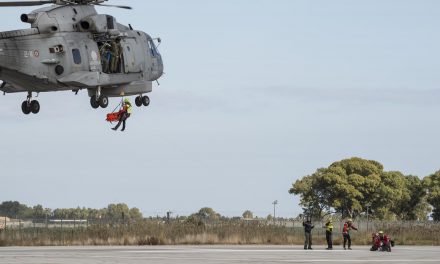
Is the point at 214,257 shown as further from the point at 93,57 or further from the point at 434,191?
the point at 434,191

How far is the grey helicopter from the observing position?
1533 inches

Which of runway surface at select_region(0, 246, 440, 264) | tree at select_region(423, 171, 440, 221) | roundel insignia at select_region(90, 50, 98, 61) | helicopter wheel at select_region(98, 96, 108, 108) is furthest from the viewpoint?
tree at select_region(423, 171, 440, 221)

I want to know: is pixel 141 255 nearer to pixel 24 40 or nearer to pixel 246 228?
pixel 24 40

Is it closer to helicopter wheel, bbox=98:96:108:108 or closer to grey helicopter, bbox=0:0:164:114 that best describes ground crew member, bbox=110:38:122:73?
grey helicopter, bbox=0:0:164:114

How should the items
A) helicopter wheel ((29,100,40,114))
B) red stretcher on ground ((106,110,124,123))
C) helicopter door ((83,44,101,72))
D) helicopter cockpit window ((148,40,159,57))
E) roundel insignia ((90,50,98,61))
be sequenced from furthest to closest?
helicopter cockpit window ((148,40,159,57)) < red stretcher on ground ((106,110,124,123)) < roundel insignia ((90,50,98,61)) < helicopter wheel ((29,100,40,114)) < helicopter door ((83,44,101,72))

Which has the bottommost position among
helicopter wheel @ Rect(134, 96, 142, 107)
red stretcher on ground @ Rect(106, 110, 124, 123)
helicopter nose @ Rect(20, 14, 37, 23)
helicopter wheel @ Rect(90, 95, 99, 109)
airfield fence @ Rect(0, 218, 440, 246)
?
airfield fence @ Rect(0, 218, 440, 246)

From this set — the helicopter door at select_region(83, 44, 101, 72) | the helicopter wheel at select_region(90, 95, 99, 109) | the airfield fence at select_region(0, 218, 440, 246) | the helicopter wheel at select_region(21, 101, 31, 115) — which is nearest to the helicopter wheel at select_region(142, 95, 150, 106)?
the helicopter wheel at select_region(90, 95, 99, 109)

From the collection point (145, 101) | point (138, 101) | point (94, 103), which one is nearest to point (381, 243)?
point (145, 101)

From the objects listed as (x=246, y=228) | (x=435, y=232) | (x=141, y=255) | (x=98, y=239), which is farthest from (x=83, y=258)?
(x=435, y=232)

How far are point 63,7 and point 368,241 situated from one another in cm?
2719

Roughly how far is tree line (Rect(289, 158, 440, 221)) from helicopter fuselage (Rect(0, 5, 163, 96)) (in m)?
70.7

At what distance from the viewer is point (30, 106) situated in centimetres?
4116

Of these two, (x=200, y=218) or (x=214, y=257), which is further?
(x=200, y=218)

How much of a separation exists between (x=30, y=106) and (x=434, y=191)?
8893cm
